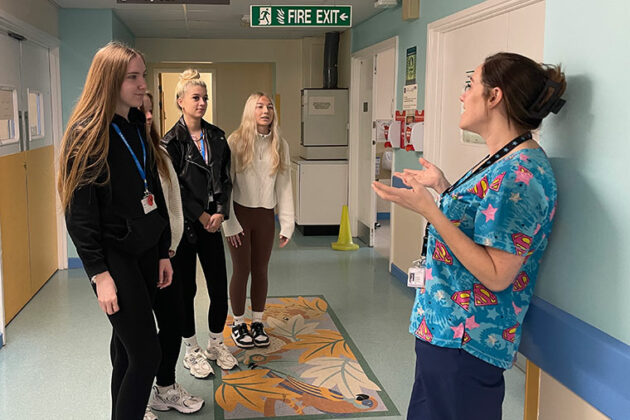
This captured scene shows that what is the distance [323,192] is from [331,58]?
5.94ft

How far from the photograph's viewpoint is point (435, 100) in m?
5.04

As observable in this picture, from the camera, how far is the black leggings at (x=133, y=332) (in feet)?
7.17

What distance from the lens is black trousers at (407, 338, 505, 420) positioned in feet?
5.30

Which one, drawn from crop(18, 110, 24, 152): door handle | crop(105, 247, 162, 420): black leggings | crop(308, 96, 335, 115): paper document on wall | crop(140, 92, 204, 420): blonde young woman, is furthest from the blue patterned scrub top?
crop(308, 96, 335, 115): paper document on wall

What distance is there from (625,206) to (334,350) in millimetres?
2964

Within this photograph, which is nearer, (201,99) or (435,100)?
(201,99)

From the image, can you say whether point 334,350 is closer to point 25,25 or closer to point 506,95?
point 506,95

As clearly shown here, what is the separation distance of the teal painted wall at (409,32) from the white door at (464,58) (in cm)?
19

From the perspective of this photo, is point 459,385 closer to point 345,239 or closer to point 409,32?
point 409,32

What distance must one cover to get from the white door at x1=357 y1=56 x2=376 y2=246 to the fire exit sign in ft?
8.78

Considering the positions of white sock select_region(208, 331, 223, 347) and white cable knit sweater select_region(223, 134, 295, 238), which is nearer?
white sock select_region(208, 331, 223, 347)

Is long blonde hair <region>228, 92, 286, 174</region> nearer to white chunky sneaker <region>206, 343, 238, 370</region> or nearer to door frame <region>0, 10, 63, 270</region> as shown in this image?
white chunky sneaker <region>206, 343, 238, 370</region>

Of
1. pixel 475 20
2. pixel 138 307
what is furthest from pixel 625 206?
pixel 475 20

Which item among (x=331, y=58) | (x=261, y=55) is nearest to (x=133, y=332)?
(x=331, y=58)
